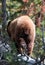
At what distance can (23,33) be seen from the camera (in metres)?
2.01

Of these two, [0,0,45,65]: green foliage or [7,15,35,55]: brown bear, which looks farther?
[0,0,45,65]: green foliage

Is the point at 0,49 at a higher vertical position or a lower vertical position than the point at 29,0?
lower

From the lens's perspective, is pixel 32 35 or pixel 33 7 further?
pixel 33 7

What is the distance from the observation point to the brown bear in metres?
1.99

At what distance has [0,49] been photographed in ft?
8.14

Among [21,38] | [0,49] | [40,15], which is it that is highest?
[40,15]

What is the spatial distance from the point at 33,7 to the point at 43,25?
0.71ft

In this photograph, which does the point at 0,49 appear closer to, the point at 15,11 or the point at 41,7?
the point at 15,11

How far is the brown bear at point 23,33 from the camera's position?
1992 millimetres

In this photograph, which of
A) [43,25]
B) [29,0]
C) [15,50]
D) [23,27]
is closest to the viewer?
[23,27]

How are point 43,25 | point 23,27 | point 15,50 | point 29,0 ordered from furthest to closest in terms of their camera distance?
point 29,0 < point 43,25 < point 15,50 < point 23,27

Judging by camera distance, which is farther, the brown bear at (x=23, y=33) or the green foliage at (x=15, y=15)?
the green foliage at (x=15, y=15)

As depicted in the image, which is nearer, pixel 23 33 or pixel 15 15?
pixel 23 33

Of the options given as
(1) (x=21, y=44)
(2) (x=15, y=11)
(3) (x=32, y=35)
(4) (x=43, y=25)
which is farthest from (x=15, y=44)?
(2) (x=15, y=11)
